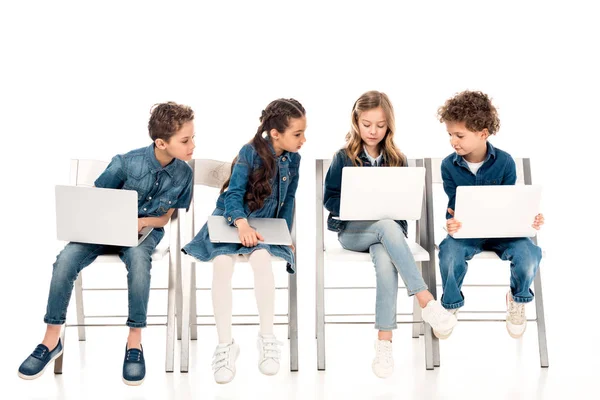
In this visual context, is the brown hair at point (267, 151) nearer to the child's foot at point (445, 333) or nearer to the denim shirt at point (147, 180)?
the denim shirt at point (147, 180)

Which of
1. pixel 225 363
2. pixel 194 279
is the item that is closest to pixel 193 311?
pixel 194 279

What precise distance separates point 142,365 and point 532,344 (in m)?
1.76

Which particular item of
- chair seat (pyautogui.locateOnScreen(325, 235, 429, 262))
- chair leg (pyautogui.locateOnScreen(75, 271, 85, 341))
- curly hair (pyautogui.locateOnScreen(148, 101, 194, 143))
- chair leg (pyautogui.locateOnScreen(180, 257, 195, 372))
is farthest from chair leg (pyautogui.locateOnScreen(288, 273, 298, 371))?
chair leg (pyautogui.locateOnScreen(75, 271, 85, 341))

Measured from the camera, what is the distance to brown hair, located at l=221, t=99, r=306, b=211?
3387 millimetres

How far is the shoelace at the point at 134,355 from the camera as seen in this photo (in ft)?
10.3

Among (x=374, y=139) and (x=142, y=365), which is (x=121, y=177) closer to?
(x=142, y=365)

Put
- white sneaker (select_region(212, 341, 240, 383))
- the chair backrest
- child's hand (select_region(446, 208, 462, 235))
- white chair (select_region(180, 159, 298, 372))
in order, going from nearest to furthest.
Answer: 1. white sneaker (select_region(212, 341, 240, 383))
2. child's hand (select_region(446, 208, 462, 235))
3. white chair (select_region(180, 159, 298, 372))
4. the chair backrest

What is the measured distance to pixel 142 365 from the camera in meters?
3.14

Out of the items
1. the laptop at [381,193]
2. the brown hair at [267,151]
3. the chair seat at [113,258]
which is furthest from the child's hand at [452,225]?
the chair seat at [113,258]

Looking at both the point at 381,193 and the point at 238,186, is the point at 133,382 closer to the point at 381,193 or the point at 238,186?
the point at 238,186

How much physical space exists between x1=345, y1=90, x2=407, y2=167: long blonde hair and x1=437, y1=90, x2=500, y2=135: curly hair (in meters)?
0.24

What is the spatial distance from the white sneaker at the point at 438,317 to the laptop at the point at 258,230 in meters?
0.60

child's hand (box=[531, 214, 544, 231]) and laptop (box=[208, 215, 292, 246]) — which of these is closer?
laptop (box=[208, 215, 292, 246])

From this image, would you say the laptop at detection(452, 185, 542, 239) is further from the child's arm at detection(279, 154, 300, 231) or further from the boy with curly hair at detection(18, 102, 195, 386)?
the boy with curly hair at detection(18, 102, 195, 386)
